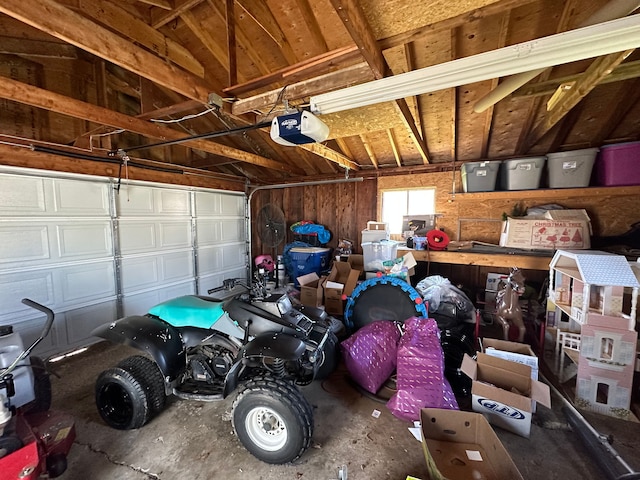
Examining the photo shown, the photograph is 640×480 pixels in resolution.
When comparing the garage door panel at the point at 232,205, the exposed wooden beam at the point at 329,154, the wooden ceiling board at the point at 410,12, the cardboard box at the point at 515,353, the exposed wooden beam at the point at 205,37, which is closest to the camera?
the wooden ceiling board at the point at 410,12

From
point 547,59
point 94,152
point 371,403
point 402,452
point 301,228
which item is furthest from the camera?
point 301,228

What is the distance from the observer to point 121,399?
1.92 m

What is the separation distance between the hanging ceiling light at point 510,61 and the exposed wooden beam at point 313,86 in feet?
0.47

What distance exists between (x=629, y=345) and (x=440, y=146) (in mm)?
3017

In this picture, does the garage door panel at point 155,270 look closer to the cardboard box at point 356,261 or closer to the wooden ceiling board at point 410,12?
the cardboard box at point 356,261

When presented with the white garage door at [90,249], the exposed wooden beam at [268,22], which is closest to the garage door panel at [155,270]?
the white garage door at [90,249]

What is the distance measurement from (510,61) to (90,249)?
467 centimetres

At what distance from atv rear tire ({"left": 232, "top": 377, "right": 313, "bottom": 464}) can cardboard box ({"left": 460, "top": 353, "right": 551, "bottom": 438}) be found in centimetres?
128

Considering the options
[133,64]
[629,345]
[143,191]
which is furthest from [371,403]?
[143,191]

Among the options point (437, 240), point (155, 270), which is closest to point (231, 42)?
point (437, 240)

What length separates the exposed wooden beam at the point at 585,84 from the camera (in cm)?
172

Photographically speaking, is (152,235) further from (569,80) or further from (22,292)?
(569,80)

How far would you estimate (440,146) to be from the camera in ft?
12.6

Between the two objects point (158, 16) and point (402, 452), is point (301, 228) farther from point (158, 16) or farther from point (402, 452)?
point (402, 452)
